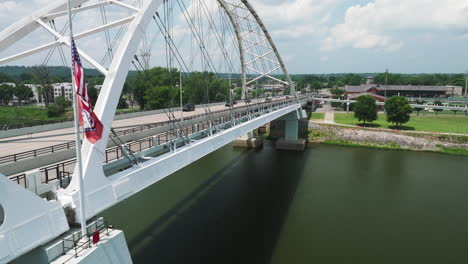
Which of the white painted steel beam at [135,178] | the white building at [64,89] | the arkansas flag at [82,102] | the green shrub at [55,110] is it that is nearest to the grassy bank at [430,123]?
the green shrub at [55,110]

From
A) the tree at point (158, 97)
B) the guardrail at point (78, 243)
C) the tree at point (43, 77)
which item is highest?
the tree at point (43, 77)

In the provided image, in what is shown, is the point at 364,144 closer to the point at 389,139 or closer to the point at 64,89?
the point at 389,139

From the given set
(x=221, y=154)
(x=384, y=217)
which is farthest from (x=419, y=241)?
(x=221, y=154)

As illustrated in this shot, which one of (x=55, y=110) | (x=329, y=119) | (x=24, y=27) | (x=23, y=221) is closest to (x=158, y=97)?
(x=55, y=110)

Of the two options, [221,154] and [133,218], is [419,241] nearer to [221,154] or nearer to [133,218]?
[133,218]

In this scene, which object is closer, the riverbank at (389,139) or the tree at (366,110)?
the riverbank at (389,139)

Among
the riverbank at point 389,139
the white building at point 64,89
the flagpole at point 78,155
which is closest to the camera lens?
the flagpole at point 78,155

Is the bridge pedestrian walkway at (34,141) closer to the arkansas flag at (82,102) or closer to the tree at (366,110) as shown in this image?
the arkansas flag at (82,102)

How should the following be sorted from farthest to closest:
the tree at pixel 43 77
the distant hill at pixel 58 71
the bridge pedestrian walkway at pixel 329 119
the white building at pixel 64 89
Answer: the white building at pixel 64 89 < the bridge pedestrian walkway at pixel 329 119 < the tree at pixel 43 77 < the distant hill at pixel 58 71
